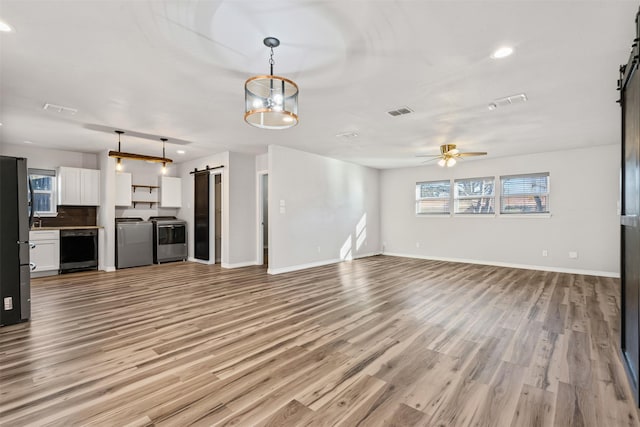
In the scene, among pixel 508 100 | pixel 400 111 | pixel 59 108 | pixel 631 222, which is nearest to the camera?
pixel 631 222

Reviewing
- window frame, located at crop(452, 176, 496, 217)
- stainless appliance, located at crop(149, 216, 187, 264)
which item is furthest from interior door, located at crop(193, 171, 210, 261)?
window frame, located at crop(452, 176, 496, 217)

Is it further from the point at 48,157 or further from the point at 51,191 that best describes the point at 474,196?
the point at 48,157

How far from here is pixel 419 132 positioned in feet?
16.7

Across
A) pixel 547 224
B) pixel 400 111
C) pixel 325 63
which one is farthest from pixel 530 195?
pixel 325 63

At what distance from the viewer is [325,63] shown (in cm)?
279

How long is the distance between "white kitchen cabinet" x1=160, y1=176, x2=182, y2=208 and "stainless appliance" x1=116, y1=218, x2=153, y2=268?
87cm

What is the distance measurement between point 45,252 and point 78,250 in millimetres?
524

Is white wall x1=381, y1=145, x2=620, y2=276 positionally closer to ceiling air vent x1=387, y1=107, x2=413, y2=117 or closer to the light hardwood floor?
the light hardwood floor

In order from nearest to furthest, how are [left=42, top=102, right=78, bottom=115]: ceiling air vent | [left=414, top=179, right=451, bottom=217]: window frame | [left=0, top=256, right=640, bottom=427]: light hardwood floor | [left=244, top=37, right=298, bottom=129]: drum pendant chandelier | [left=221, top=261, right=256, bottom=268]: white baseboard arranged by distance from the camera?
[left=0, top=256, right=640, bottom=427]: light hardwood floor → [left=244, top=37, right=298, bottom=129]: drum pendant chandelier → [left=42, top=102, right=78, bottom=115]: ceiling air vent → [left=221, top=261, right=256, bottom=268]: white baseboard → [left=414, top=179, right=451, bottom=217]: window frame

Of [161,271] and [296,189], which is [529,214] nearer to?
[296,189]

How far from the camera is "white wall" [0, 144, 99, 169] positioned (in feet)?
19.7

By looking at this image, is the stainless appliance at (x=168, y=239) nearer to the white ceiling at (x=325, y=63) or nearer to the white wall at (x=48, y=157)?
the white wall at (x=48, y=157)

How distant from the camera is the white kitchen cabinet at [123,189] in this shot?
23.1 ft

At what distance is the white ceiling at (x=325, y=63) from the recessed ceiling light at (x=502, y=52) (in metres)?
0.08
